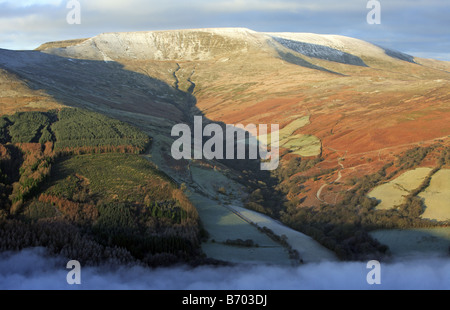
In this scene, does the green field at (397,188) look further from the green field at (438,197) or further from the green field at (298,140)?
the green field at (298,140)

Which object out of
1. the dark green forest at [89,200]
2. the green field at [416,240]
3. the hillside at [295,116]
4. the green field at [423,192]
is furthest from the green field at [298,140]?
the green field at [416,240]

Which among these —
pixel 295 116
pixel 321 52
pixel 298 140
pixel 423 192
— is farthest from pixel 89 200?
pixel 321 52

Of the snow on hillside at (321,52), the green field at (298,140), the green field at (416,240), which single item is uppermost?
the snow on hillside at (321,52)

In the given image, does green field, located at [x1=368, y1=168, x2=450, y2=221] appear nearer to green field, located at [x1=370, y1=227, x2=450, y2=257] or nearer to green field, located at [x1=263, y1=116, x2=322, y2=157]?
green field, located at [x1=370, y1=227, x2=450, y2=257]

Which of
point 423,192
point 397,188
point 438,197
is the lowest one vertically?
point 438,197

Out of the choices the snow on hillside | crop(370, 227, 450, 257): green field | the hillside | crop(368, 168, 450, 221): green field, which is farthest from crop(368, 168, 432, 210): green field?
the snow on hillside

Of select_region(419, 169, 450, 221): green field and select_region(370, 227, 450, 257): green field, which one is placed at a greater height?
select_region(419, 169, 450, 221): green field

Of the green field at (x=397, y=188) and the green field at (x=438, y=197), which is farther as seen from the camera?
the green field at (x=397, y=188)

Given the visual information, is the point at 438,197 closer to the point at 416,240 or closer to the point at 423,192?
the point at 423,192
